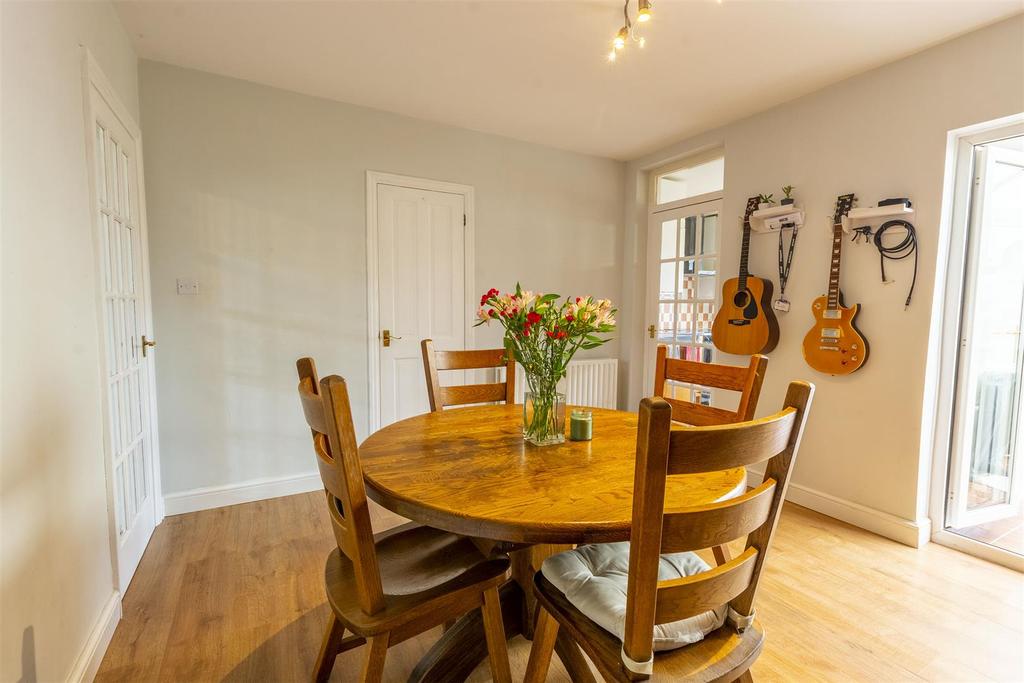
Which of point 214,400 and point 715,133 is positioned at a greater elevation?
point 715,133

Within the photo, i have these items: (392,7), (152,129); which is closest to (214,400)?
(152,129)

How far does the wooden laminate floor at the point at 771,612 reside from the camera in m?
1.56

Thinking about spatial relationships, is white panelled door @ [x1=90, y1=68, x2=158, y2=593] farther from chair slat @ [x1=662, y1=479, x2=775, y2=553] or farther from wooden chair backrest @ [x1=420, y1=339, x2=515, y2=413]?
chair slat @ [x1=662, y1=479, x2=775, y2=553]

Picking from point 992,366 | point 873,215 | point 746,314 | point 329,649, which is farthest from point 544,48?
point 992,366

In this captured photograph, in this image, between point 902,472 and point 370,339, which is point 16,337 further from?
point 902,472

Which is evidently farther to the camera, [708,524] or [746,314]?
[746,314]

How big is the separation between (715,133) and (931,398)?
81.1 inches

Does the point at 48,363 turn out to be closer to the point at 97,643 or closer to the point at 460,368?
the point at 97,643

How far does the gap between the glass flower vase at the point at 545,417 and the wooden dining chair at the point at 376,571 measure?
0.36 metres

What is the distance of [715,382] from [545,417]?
764mm

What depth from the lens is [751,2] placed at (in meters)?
1.95

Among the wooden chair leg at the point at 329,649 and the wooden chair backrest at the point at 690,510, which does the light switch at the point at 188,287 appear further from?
the wooden chair backrest at the point at 690,510

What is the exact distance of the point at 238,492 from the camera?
281 cm

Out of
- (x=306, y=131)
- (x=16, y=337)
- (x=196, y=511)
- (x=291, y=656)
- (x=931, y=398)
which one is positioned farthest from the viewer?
(x=306, y=131)
